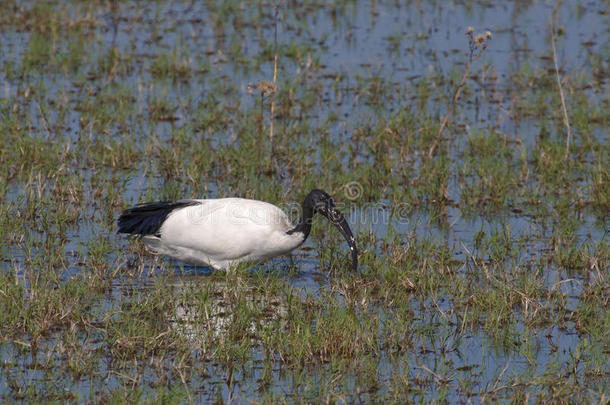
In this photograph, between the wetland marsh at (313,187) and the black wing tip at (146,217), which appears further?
the black wing tip at (146,217)

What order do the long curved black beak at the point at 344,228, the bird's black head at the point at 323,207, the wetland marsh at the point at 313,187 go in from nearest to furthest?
the wetland marsh at the point at 313,187 → the long curved black beak at the point at 344,228 → the bird's black head at the point at 323,207

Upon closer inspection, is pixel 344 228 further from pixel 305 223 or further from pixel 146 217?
pixel 146 217

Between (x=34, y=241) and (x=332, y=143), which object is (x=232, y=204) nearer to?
(x=34, y=241)

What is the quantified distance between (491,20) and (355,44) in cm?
254

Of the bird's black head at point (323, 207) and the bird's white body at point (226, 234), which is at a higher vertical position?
the bird's black head at point (323, 207)

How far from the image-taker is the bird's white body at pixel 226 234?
7414mm

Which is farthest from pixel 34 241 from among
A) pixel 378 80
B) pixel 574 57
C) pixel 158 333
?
pixel 574 57

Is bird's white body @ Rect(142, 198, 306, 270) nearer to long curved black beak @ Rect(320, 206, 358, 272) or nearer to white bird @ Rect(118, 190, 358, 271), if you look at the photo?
white bird @ Rect(118, 190, 358, 271)

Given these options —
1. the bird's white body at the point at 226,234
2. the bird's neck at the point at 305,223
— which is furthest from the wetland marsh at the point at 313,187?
the bird's neck at the point at 305,223

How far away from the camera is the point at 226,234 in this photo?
7.41 meters

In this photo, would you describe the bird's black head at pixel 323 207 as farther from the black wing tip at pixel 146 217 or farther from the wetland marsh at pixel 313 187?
the black wing tip at pixel 146 217

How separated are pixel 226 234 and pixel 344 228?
83 centimetres

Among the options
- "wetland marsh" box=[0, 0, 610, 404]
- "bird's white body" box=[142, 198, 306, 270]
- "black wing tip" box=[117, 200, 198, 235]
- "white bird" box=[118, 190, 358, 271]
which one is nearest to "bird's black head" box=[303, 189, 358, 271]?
"white bird" box=[118, 190, 358, 271]

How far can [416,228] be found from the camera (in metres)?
8.34
